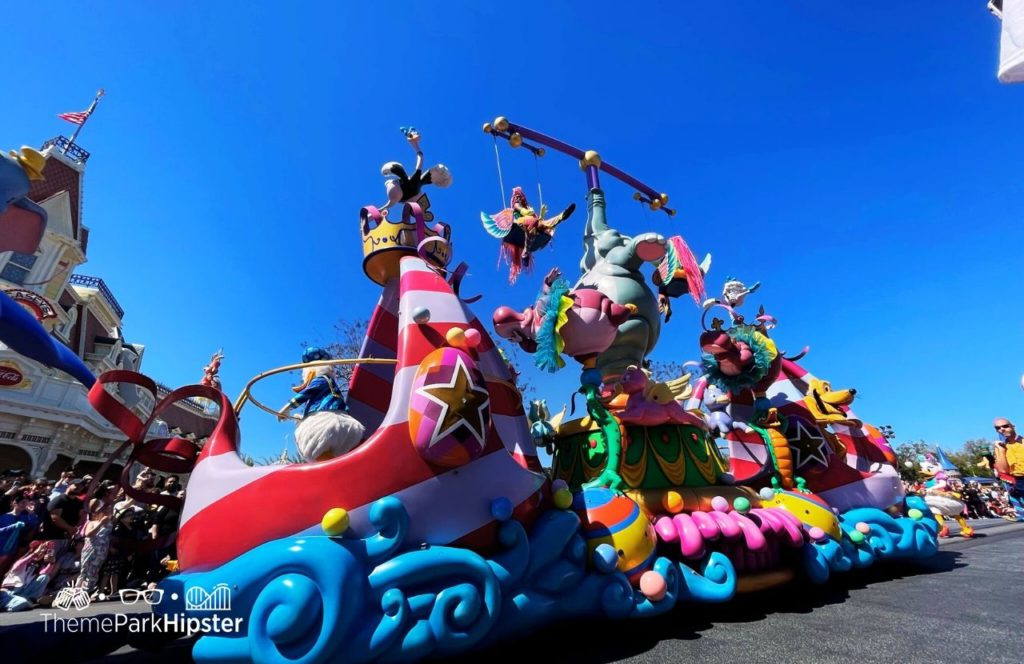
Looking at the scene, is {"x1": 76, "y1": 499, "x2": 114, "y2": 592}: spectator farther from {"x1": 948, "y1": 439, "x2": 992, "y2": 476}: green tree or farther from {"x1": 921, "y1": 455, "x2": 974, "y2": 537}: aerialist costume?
{"x1": 948, "y1": 439, "x2": 992, "y2": 476}: green tree

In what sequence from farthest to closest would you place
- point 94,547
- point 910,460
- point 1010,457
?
point 910,460 → point 1010,457 → point 94,547

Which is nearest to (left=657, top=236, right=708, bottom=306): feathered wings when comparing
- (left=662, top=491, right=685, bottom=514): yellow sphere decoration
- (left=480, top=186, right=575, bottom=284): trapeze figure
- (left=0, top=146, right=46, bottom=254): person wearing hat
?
(left=480, top=186, right=575, bottom=284): trapeze figure

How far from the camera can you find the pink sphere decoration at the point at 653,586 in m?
3.41

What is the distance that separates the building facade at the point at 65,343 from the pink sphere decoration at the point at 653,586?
11.9 meters

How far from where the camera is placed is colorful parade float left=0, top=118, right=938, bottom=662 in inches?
102

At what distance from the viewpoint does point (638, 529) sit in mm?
3672

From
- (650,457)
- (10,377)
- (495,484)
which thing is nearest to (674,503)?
(650,457)

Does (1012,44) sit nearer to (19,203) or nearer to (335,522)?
(335,522)

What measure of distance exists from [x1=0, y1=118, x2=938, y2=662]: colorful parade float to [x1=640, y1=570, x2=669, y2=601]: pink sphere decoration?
0.04ft

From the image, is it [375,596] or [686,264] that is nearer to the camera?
[375,596]

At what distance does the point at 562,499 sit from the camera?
11.9ft

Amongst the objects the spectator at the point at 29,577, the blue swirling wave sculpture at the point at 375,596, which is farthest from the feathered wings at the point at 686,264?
the spectator at the point at 29,577

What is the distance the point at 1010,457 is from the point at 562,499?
472 inches

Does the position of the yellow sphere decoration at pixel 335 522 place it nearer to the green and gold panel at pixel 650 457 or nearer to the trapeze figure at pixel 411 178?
the green and gold panel at pixel 650 457
